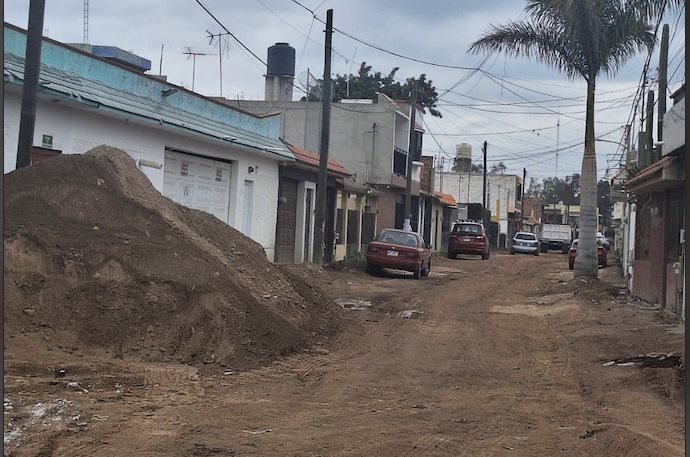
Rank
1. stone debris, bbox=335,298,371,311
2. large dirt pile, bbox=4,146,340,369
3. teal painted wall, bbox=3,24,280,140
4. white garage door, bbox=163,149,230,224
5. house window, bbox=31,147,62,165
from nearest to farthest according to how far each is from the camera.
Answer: large dirt pile, bbox=4,146,340,369 → teal painted wall, bbox=3,24,280,140 → house window, bbox=31,147,62,165 → stone debris, bbox=335,298,371,311 → white garage door, bbox=163,149,230,224

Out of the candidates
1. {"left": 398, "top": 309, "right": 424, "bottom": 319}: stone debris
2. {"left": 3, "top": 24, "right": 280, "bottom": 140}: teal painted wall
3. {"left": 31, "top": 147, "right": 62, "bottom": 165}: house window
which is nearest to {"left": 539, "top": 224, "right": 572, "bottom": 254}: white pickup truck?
{"left": 3, "top": 24, "right": 280, "bottom": 140}: teal painted wall

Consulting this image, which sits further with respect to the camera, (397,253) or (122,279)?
(397,253)

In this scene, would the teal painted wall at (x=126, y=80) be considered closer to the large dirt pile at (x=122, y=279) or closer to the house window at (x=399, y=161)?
the large dirt pile at (x=122, y=279)

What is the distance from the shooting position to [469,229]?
41.6 meters

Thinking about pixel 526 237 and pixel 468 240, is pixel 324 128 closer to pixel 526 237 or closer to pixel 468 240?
pixel 468 240

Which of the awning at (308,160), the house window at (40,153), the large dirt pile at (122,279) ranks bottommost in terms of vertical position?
the large dirt pile at (122,279)

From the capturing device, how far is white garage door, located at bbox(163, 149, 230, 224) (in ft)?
61.7

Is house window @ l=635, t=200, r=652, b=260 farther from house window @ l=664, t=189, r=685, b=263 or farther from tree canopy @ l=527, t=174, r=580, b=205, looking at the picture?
tree canopy @ l=527, t=174, r=580, b=205

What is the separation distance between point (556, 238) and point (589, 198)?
38512mm

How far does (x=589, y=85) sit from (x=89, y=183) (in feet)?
53.2

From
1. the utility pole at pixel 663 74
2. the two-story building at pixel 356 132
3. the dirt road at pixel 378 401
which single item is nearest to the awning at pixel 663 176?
the dirt road at pixel 378 401

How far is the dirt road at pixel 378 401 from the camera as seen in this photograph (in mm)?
6168

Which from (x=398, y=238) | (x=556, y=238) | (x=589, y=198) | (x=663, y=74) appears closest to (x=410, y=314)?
(x=589, y=198)

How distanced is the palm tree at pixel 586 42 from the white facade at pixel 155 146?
783 cm
